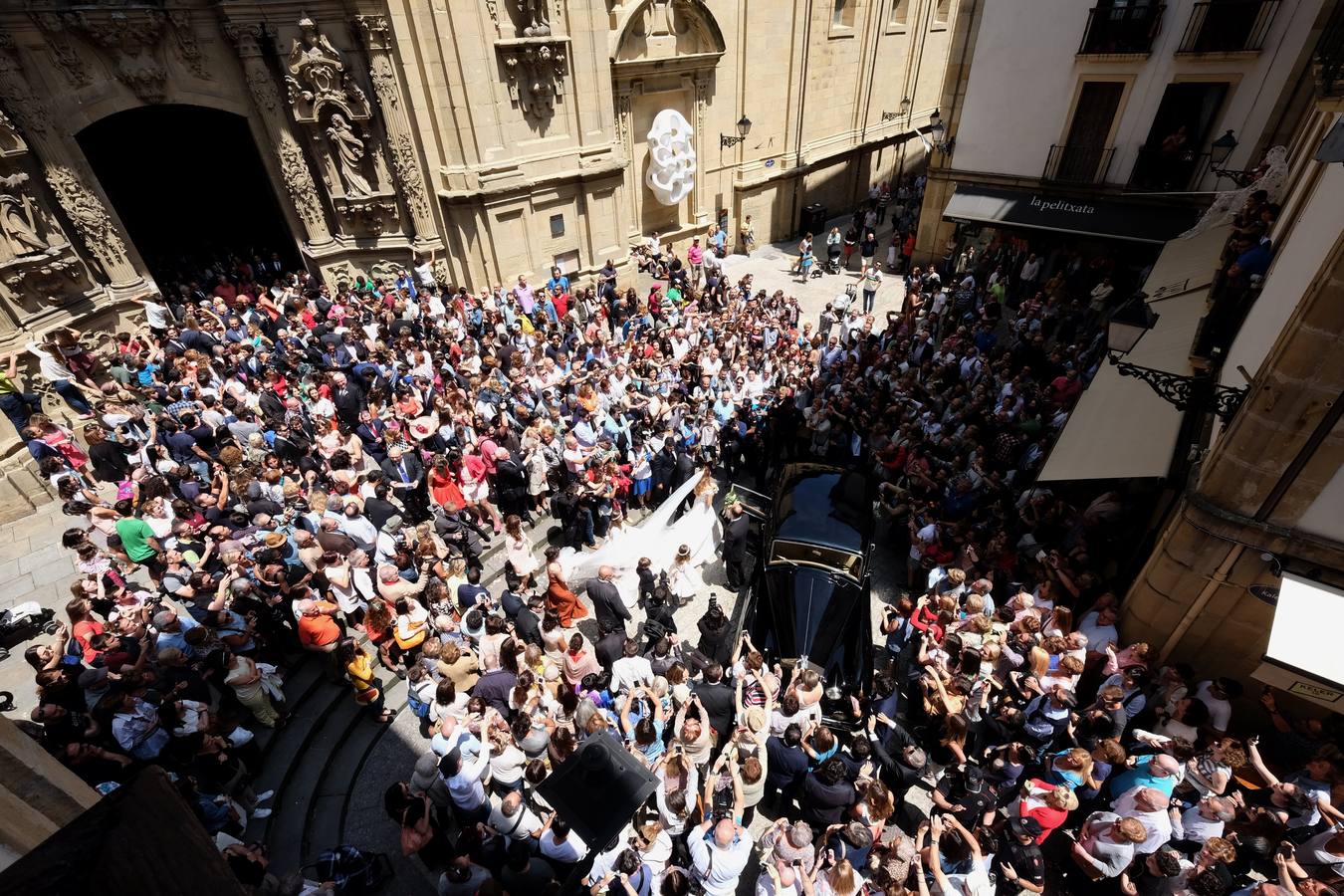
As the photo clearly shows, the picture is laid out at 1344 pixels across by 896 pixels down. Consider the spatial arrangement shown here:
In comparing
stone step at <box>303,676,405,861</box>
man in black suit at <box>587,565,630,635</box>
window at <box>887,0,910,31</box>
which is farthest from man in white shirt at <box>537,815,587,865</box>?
window at <box>887,0,910,31</box>

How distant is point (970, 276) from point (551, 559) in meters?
13.1

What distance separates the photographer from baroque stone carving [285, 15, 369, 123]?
1386 cm

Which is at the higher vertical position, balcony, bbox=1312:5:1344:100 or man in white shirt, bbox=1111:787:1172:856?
balcony, bbox=1312:5:1344:100

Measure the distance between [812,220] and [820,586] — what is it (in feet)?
66.9

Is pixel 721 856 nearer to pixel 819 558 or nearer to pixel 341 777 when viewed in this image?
pixel 819 558

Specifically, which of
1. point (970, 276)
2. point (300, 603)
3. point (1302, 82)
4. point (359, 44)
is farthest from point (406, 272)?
point (1302, 82)

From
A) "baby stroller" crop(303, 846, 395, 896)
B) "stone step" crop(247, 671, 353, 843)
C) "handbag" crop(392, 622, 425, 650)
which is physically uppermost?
"handbag" crop(392, 622, 425, 650)

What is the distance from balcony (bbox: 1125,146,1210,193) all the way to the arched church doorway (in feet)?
69.3

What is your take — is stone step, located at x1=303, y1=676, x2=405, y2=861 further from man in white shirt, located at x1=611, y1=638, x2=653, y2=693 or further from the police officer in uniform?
the police officer in uniform

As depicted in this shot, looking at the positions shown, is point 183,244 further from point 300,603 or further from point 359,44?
point 300,603

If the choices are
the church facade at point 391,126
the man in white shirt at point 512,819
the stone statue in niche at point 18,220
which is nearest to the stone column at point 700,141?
the church facade at point 391,126

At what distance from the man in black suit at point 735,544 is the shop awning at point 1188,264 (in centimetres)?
830

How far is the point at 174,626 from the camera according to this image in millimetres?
6215

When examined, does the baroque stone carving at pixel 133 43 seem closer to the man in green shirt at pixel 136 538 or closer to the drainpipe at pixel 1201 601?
the man in green shirt at pixel 136 538
